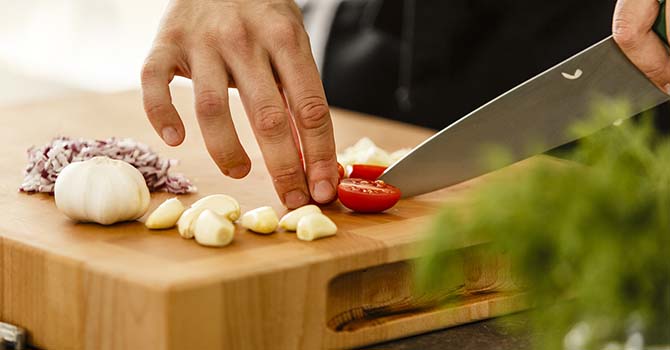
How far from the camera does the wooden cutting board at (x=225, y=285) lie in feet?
3.19

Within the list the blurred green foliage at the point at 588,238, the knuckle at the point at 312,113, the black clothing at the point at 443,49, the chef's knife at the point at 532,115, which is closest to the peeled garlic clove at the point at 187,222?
the knuckle at the point at 312,113

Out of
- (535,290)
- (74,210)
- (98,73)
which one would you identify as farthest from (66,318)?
(98,73)

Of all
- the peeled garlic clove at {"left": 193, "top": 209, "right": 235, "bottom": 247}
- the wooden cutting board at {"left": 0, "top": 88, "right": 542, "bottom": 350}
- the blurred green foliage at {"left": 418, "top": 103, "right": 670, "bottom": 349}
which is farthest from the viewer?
the peeled garlic clove at {"left": 193, "top": 209, "right": 235, "bottom": 247}

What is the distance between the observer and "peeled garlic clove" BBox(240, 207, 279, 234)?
1.13 metres

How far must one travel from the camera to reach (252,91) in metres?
1.28

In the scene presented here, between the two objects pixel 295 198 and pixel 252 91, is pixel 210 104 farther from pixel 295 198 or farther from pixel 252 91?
pixel 295 198

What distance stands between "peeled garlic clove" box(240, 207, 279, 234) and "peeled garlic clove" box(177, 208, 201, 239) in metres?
0.05

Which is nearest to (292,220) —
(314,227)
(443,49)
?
(314,227)

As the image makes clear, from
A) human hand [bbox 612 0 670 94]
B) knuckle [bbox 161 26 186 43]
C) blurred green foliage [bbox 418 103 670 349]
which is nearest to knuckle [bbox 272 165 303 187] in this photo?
knuckle [bbox 161 26 186 43]

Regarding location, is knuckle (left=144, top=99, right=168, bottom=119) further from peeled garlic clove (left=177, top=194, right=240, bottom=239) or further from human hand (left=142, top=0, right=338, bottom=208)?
peeled garlic clove (left=177, top=194, right=240, bottom=239)

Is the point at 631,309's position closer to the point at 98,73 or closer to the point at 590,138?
the point at 590,138

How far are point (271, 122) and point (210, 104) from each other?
Answer: 8 centimetres

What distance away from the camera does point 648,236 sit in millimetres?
665

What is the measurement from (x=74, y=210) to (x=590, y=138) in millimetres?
638
